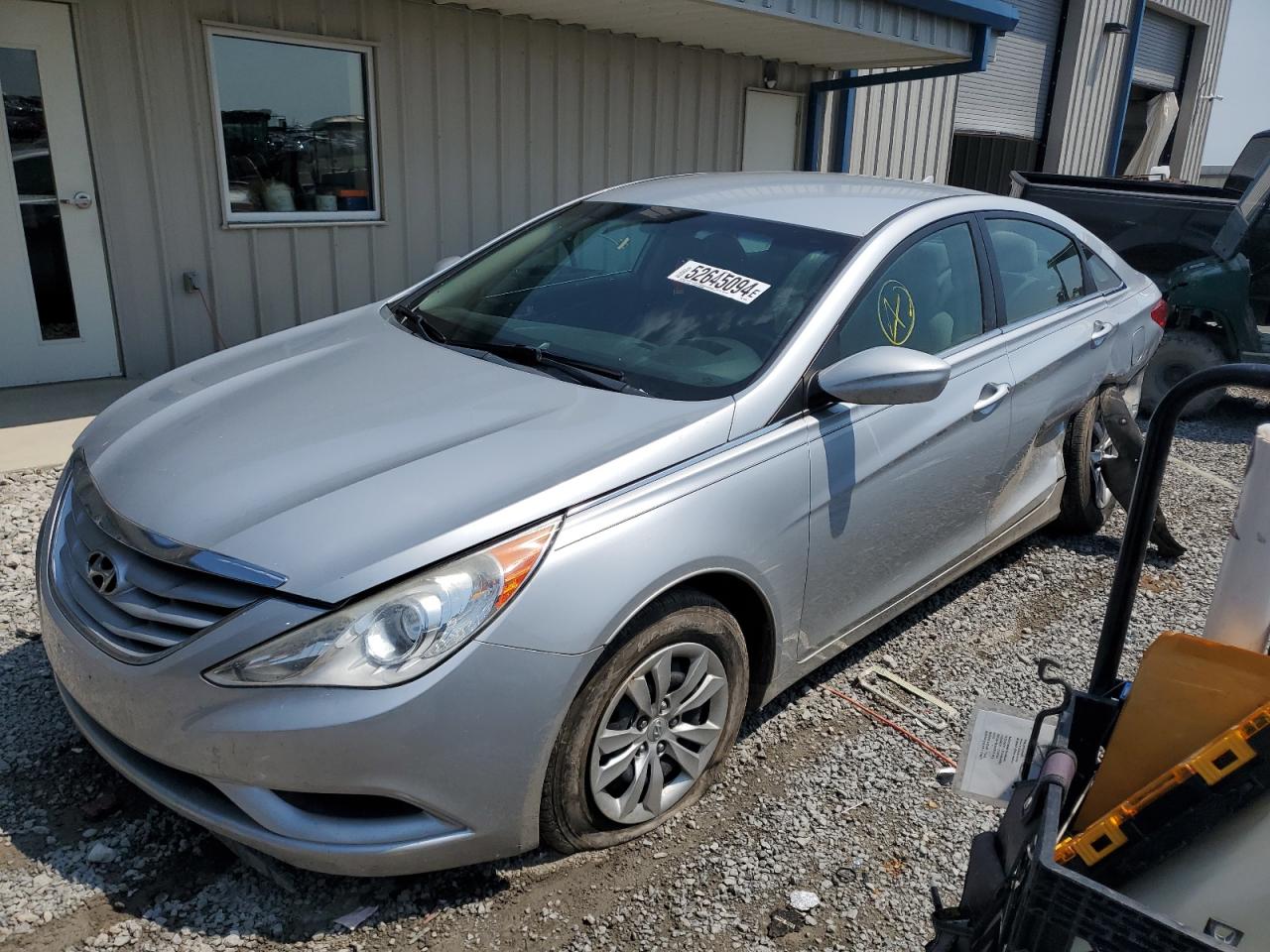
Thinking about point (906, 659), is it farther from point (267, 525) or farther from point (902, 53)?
point (902, 53)

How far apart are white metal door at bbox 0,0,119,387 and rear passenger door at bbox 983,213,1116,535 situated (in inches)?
205

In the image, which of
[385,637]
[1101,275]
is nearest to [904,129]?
[1101,275]

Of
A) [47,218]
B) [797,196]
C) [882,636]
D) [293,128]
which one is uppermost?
[293,128]

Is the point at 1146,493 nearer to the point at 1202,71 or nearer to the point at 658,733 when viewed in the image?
the point at 658,733

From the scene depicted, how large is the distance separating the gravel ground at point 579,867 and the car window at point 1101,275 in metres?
2.06

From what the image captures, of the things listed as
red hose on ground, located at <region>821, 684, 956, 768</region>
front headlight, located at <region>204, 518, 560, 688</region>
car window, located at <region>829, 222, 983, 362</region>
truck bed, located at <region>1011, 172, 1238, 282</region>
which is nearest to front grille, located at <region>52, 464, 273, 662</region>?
front headlight, located at <region>204, 518, 560, 688</region>

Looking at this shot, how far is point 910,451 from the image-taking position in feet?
10.1

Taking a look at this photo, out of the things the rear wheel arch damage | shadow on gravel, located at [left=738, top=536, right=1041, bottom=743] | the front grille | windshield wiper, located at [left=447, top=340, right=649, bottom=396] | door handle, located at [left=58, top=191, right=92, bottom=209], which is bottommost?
shadow on gravel, located at [left=738, top=536, right=1041, bottom=743]

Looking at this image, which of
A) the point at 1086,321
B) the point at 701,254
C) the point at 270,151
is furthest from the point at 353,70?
the point at 1086,321

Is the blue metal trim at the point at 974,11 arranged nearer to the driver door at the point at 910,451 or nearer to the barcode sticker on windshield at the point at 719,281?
the driver door at the point at 910,451

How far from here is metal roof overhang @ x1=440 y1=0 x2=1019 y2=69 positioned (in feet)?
23.1

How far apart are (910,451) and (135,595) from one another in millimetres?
2182

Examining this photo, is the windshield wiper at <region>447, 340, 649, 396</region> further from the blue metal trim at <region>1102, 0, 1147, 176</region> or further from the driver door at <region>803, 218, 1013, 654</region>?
the blue metal trim at <region>1102, 0, 1147, 176</region>

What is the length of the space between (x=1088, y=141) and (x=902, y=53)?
8583mm
